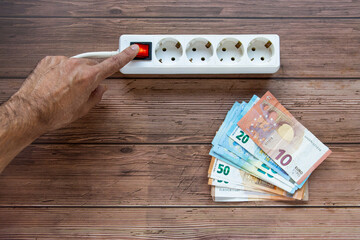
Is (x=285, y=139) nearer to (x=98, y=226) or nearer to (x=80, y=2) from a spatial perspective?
(x=98, y=226)

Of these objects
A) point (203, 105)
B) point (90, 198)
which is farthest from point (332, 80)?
point (90, 198)

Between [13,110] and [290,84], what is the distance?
663 millimetres

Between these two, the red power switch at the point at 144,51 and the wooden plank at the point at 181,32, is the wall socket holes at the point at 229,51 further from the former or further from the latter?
the red power switch at the point at 144,51

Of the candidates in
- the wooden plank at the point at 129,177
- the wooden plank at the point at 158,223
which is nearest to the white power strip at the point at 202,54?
the wooden plank at the point at 129,177

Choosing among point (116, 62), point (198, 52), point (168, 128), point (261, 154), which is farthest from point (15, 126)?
point (261, 154)

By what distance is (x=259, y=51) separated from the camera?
78 cm

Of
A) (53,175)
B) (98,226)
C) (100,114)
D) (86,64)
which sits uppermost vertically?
(86,64)

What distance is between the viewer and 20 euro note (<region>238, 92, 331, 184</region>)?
2.52 ft

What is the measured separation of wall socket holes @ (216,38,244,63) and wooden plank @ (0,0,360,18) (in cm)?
10

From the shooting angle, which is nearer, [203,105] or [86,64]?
[86,64]

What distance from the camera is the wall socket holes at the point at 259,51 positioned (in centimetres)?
77

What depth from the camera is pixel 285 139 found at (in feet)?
2.55

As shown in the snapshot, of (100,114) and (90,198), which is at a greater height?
(100,114)

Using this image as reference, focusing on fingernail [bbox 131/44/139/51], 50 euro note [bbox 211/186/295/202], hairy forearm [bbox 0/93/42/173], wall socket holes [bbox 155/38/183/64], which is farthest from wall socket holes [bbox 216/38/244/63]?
hairy forearm [bbox 0/93/42/173]
